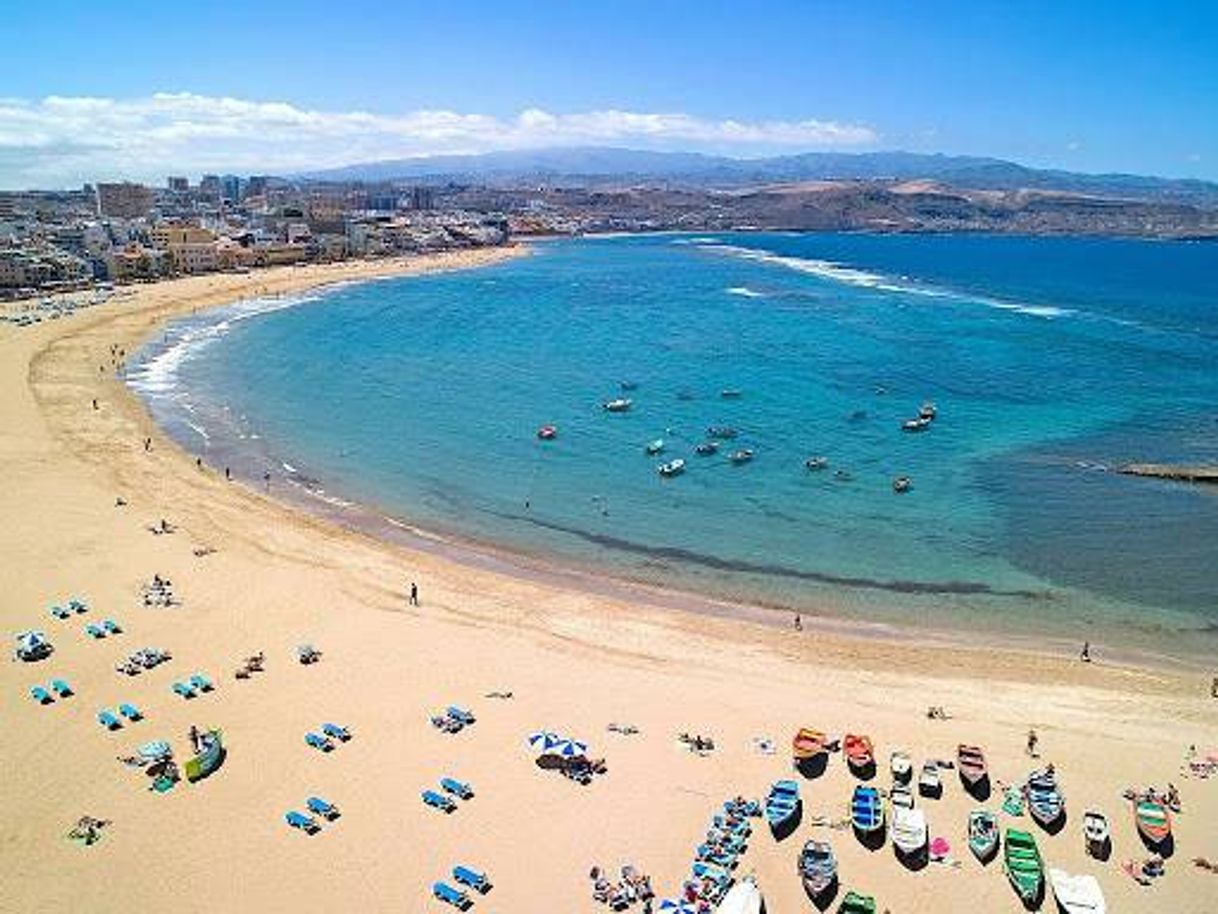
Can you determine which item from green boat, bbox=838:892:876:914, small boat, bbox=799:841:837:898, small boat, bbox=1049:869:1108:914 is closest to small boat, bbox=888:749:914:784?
small boat, bbox=799:841:837:898

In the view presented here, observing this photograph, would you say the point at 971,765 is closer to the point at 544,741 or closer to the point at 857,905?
the point at 857,905

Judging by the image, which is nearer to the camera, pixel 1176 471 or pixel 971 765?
pixel 971 765

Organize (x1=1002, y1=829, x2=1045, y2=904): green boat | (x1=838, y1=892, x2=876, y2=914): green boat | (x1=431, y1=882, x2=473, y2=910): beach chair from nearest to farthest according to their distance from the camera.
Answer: (x1=838, y1=892, x2=876, y2=914): green boat, (x1=431, y1=882, x2=473, y2=910): beach chair, (x1=1002, y1=829, x2=1045, y2=904): green boat

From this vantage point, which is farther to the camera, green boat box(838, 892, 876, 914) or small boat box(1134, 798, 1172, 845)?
small boat box(1134, 798, 1172, 845)

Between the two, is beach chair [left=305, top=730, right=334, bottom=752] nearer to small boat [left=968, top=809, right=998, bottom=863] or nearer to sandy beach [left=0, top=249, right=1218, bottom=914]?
sandy beach [left=0, top=249, right=1218, bottom=914]

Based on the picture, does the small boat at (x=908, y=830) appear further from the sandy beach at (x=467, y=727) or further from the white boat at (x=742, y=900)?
the white boat at (x=742, y=900)

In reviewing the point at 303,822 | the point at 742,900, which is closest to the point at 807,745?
the point at 742,900

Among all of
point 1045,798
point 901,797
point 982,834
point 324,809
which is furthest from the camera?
point 901,797
